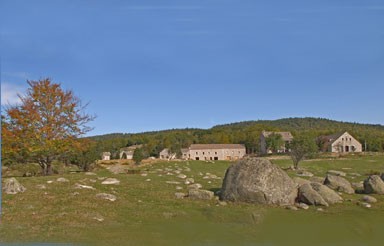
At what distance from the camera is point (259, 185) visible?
641 inches

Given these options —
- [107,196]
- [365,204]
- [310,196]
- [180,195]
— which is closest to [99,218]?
[107,196]

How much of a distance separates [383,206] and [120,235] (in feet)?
37.2

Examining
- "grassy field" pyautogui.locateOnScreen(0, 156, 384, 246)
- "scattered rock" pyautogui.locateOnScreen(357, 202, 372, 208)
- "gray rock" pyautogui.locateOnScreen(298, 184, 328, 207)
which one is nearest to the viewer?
"grassy field" pyautogui.locateOnScreen(0, 156, 384, 246)

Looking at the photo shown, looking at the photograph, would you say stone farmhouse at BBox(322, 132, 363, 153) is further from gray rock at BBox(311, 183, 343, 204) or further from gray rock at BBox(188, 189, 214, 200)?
gray rock at BBox(188, 189, 214, 200)

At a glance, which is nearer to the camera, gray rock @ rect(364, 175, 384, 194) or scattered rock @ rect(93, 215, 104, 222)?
scattered rock @ rect(93, 215, 104, 222)

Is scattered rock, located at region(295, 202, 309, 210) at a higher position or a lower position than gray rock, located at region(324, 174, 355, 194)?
lower

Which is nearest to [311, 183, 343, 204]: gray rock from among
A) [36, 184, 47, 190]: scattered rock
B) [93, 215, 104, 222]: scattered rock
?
[93, 215, 104, 222]: scattered rock

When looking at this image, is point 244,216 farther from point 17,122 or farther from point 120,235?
point 17,122

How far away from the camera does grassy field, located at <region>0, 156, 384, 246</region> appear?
33.9 ft

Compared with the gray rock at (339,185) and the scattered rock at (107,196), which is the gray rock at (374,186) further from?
the scattered rock at (107,196)

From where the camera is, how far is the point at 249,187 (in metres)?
16.3

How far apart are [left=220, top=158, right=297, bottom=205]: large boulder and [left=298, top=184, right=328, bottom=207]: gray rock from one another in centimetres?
32

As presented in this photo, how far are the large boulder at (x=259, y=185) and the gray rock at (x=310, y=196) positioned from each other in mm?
325

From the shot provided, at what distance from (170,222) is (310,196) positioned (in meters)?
6.80
